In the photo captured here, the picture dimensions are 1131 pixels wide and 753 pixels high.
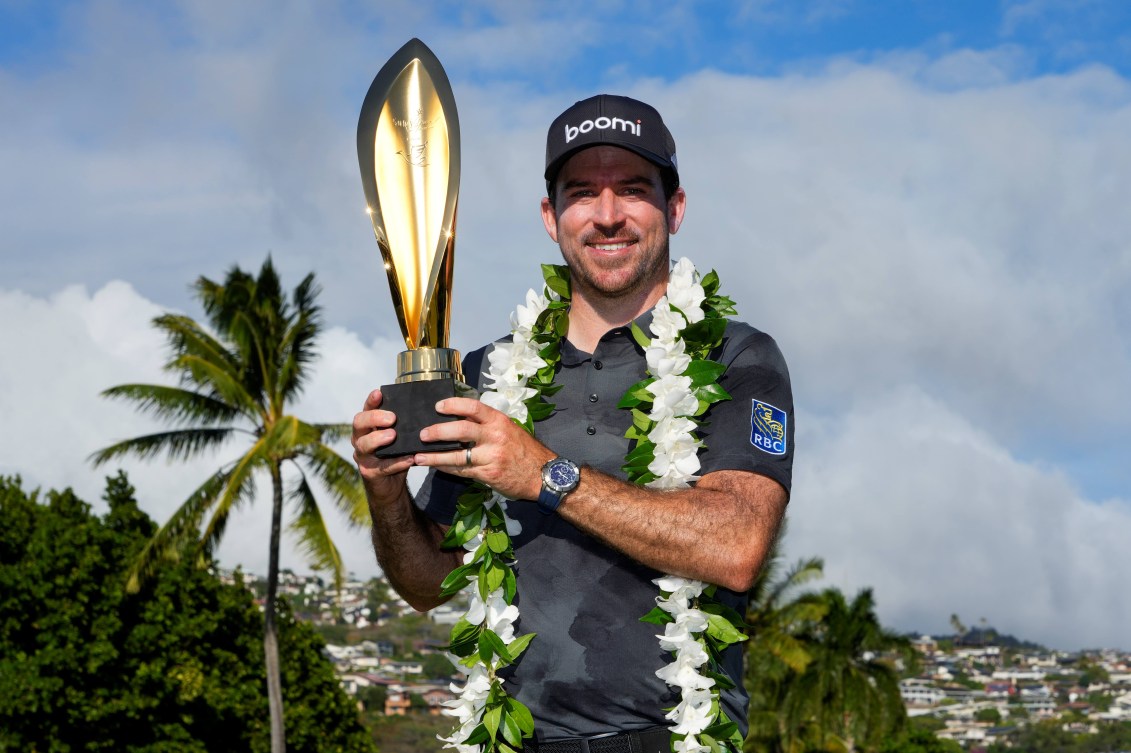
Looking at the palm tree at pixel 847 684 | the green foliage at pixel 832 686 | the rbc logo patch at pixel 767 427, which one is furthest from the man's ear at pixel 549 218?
the palm tree at pixel 847 684

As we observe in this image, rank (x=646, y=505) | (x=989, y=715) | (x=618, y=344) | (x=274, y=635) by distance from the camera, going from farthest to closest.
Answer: (x=989, y=715), (x=274, y=635), (x=618, y=344), (x=646, y=505)

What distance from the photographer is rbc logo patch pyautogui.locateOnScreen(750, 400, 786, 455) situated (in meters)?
3.44

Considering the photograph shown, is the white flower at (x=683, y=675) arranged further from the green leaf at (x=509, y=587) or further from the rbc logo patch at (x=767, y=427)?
the rbc logo patch at (x=767, y=427)

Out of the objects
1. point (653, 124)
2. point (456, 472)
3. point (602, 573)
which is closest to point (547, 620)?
point (602, 573)

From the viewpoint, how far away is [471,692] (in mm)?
3500

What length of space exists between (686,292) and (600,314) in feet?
0.87

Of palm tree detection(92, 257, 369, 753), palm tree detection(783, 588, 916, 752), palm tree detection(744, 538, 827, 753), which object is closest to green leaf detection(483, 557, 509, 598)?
palm tree detection(92, 257, 369, 753)

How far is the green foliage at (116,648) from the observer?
89.9 feet

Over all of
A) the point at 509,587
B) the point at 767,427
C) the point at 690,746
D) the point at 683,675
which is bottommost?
the point at 690,746

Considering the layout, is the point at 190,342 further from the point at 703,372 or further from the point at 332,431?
the point at 703,372

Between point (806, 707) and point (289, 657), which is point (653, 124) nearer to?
point (289, 657)

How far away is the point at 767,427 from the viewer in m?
3.49

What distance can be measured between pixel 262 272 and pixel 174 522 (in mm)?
7374

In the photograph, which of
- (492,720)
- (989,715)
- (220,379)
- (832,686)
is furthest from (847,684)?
(989,715)
